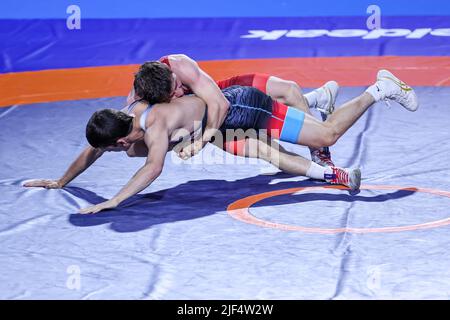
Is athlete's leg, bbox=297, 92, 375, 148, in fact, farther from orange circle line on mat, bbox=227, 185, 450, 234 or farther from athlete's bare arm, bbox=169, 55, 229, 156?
athlete's bare arm, bbox=169, 55, 229, 156

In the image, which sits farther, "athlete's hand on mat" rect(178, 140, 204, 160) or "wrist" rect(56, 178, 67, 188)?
"wrist" rect(56, 178, 67, 188)

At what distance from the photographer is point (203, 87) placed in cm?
554

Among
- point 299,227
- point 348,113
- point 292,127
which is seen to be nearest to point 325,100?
point 348,113

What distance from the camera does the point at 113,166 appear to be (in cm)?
643

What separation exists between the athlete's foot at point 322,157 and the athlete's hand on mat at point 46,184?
1551 mm

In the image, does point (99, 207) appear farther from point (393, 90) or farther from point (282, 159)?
point (393, 90)

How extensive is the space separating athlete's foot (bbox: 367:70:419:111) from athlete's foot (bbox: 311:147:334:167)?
17.8 inches

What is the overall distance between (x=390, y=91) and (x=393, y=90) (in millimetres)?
20

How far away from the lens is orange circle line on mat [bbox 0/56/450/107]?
8.33 metres

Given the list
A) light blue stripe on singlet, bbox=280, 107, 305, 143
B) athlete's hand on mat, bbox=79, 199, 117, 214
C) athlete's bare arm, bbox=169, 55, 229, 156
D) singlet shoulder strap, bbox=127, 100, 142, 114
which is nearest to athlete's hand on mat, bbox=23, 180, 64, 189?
athlete's hand on mat, bbox=79, 199, 117, 214

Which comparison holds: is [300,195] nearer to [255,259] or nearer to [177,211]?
[177,211]

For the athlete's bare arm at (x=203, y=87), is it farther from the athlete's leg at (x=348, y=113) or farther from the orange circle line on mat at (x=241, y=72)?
the orange circle line on mat at (x=241, y=72)

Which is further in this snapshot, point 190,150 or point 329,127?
point 329,127

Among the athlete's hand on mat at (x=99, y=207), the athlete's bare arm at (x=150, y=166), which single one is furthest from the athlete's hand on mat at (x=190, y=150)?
the athlete's hand on mat at (x=99, y=207)
